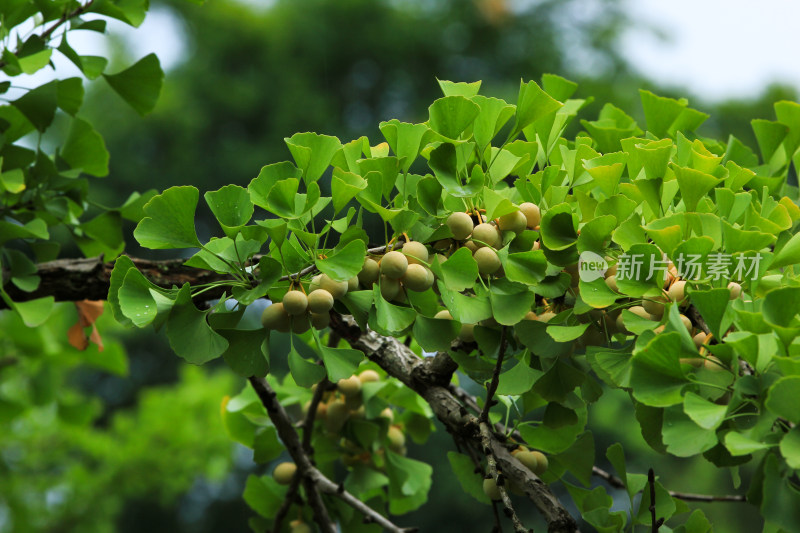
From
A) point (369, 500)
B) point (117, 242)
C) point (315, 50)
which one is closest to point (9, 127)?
point (117, 242)

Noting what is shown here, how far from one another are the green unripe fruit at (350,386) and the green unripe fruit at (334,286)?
276 mm

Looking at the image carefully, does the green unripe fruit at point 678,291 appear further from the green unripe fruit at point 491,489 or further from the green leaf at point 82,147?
the green leaf at point 82,147

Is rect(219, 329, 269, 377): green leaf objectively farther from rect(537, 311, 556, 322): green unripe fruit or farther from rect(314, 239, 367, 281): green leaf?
rect(537, 311, 556, 322): green unripe fruit

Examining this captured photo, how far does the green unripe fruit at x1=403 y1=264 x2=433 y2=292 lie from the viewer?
0.47m

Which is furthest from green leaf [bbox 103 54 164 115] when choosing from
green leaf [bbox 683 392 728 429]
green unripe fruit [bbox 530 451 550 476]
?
green leaf [bbox 683 392 728 429]

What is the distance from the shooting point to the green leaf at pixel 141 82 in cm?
79

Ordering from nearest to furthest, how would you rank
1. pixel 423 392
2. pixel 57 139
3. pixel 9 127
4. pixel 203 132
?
pixel 423 392 → pixel 9 127 → pixel 57 139 → pixel 203 132

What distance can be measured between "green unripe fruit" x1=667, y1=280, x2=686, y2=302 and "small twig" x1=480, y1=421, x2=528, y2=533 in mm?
153

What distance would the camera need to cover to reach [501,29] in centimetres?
677

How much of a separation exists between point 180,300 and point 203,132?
5843 millimetres

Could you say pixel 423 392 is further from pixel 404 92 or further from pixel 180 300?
pixel 404 92

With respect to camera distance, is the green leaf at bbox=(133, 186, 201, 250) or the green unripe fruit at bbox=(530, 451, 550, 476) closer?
the green leaf at bbox=(133, 186, 201, 250)

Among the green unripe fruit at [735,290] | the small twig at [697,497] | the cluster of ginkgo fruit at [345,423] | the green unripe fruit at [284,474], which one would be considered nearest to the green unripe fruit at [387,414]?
the cluster of ginkgo fruit at [345,423]

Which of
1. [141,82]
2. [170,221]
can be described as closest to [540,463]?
[170,221]
